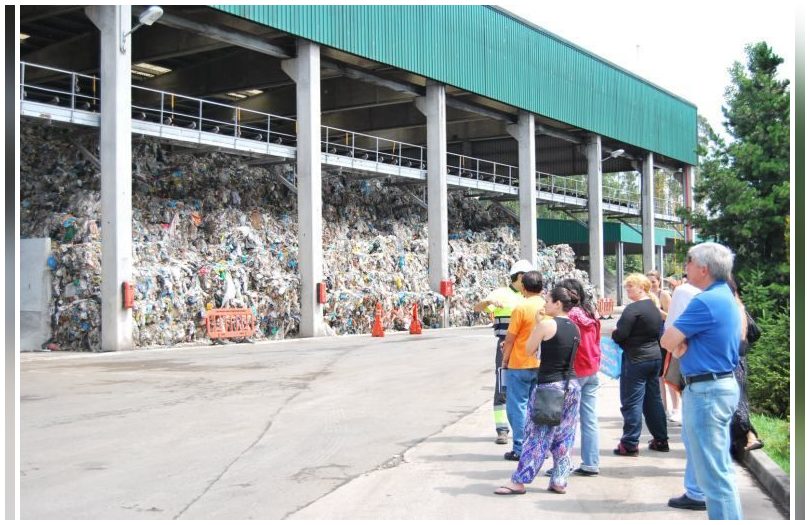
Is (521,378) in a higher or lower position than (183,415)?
higher

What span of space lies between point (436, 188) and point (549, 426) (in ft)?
82.3

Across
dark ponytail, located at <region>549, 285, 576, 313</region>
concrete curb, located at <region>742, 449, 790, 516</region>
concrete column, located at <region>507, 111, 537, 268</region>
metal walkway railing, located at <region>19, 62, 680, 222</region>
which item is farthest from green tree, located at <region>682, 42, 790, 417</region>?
concrete column, located at <region>507, 111, 537, 268</region>

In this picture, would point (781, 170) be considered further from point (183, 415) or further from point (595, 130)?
point (595, 130)

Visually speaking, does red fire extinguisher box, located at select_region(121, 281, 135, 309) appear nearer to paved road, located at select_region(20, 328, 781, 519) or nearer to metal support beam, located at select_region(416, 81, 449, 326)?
paved road, located at select_region(20, 328, 781, 519)

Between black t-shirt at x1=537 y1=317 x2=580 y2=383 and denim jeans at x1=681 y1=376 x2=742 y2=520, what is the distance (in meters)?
1.58

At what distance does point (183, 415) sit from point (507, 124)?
2985 centimetres

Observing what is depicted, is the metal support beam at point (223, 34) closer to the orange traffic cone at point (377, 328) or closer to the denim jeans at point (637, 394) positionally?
the orange traffic cone at point (377, 328)

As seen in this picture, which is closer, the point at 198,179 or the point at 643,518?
the point at 643,518

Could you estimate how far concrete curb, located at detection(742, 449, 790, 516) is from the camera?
6043 mm

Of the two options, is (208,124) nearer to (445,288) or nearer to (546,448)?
(445,288)

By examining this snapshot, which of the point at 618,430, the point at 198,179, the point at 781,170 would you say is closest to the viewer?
the point at 618,430

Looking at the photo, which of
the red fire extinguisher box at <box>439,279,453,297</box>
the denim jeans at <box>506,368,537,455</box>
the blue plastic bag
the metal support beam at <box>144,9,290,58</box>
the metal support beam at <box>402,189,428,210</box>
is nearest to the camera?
the denim jeans at <box>506,368,537,455</box>

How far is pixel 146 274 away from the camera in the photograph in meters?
20.9

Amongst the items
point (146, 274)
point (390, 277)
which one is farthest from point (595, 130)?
point (146, 274)
